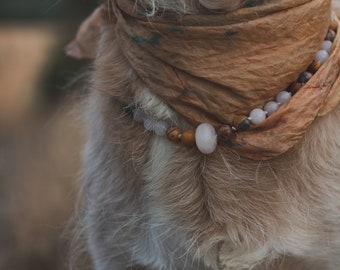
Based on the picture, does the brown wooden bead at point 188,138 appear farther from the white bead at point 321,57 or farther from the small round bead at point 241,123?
the white bead at point 321,57

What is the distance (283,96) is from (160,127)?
0.17 metres

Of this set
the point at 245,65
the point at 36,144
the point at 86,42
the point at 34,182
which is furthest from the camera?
the point at 36,144

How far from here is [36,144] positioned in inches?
120

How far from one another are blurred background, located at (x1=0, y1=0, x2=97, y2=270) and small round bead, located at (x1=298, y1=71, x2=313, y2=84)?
643 millimetres

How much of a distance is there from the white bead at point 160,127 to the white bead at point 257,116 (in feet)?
0.38

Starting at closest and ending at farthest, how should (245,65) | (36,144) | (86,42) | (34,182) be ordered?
(245,65)
(86,42)
(34,182)
(36,144)

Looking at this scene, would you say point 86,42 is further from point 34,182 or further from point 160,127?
point 34,182

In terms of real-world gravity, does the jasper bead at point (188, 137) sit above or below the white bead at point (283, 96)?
above

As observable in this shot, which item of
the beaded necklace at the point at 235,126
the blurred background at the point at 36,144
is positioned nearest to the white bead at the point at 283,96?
the beaded necklace at the point at 235,126

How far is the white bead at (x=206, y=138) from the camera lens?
2.79ft

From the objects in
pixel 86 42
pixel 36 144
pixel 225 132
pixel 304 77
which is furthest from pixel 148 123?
pixel 36 144

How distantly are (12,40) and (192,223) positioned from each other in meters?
3.74

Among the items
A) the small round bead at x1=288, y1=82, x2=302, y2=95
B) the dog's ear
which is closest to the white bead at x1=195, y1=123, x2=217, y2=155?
the small round bead at x1=288, y1=82, x2=302, y2=95

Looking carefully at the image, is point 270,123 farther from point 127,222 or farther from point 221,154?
point 127,222
